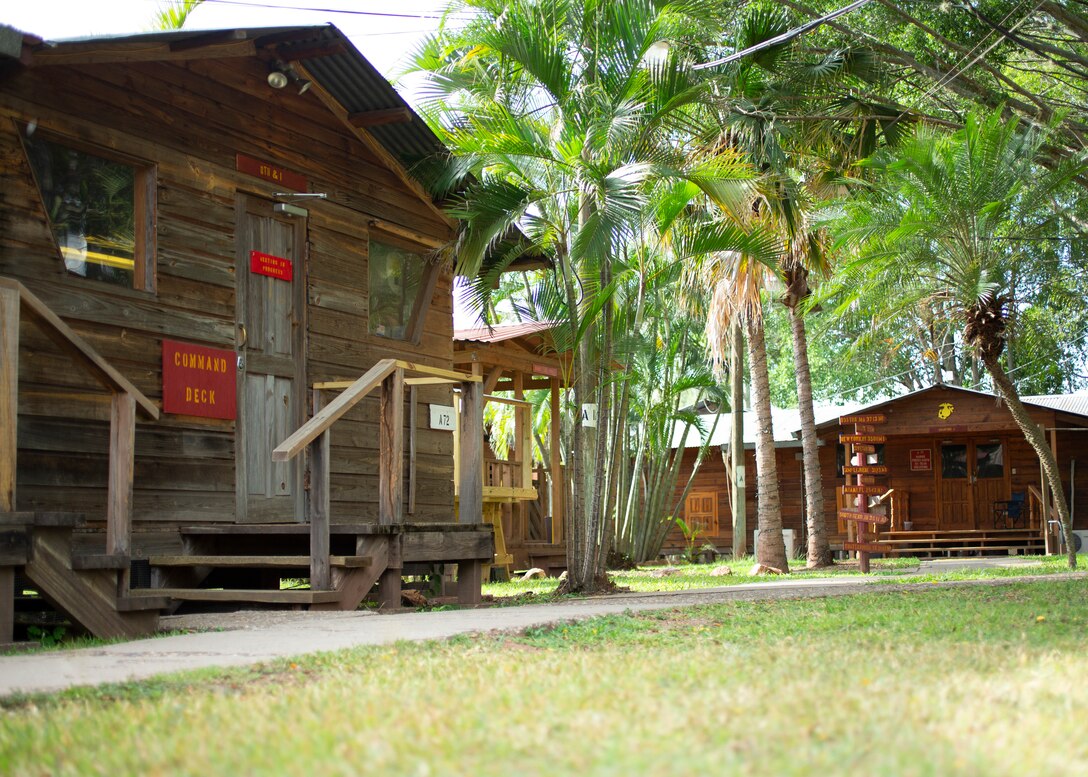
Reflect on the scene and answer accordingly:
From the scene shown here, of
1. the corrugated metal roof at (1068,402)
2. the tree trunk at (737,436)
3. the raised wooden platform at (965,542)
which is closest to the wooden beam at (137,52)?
the tree trunk at (737,436)

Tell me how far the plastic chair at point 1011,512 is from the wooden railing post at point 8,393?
24.5 m

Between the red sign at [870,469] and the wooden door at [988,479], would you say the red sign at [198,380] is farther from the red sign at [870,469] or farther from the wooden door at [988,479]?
the wooden door at [988,479]

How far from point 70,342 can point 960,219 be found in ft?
42.7

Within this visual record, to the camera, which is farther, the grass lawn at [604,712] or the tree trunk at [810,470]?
the tree trunk at [810,470]

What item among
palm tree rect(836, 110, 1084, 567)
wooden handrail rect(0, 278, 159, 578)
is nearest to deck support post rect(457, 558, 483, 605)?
wooden handrail rect(0, 278, 159, 578)

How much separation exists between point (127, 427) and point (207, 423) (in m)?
2.30

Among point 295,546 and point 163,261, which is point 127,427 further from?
point 295,546

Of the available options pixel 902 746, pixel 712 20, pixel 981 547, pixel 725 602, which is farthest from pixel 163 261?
pixel 981 547

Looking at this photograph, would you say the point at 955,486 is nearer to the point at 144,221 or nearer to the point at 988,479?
the point at 988,479

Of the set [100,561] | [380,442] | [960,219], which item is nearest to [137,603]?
[100,561]

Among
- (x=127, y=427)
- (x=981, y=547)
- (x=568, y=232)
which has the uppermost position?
(x=568, y=232)

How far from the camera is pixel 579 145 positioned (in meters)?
10.2

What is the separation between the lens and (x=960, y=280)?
16844 mm

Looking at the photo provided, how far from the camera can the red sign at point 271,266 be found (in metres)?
10.1
